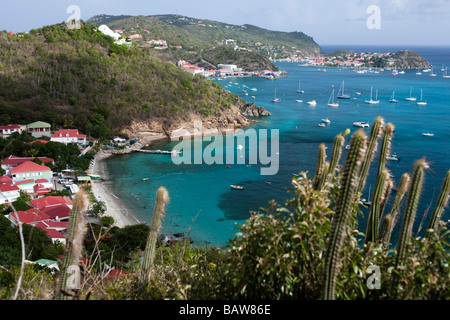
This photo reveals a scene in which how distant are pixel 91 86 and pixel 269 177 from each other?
2195 centimetres

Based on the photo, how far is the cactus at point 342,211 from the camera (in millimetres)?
3494

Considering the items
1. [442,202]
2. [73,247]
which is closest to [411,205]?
[442,202]

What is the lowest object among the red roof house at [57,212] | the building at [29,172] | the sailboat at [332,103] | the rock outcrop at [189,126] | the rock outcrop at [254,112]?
the red roof house at [57,212]

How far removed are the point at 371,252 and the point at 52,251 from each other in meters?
12.4

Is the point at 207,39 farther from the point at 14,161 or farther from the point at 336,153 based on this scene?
the point at 336,153

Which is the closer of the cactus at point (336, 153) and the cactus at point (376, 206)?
the cactus at point (336, 153)

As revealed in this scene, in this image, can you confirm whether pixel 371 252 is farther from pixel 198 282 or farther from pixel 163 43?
pixel 163 43

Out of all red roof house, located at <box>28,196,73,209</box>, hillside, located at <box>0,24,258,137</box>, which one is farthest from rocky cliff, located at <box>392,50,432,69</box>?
red roof house, located at <box>28,196,73,209</box>

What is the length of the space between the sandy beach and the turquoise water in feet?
1.57

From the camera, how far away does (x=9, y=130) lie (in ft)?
100

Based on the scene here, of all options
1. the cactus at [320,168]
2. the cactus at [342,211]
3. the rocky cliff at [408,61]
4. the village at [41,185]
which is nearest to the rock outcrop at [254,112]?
the village at [41,185]

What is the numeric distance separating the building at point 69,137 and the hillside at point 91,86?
80.3 inches

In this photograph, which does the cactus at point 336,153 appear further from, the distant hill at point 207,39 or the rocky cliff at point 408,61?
the rocky cliff at point 408,61

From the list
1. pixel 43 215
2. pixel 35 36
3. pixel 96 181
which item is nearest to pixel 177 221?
pixel 43 215
